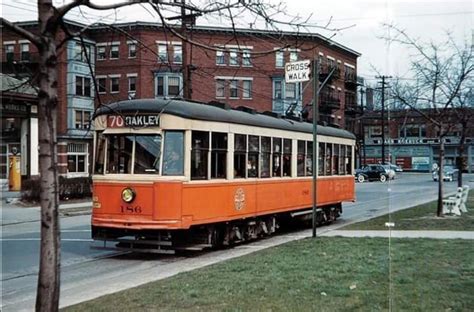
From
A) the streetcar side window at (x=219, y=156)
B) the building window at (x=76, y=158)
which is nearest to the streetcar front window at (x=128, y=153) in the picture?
the streetcar side window at (x=219, y=156)

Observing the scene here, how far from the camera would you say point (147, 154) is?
39.9ft

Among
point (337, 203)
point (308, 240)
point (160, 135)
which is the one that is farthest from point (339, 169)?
point (160, 135)

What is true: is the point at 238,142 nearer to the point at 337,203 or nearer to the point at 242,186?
the point at 242,186

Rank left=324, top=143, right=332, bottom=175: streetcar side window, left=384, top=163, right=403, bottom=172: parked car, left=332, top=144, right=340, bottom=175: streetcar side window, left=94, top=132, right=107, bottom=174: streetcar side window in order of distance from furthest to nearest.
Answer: left=332, top=144, right=340, bottom=175: streetcar side window < left=324, top=143, right=332, bottom=175: streetcar side window < left=94, top=132, right=107, bottom=174: streetcar side window < left=384, top=163, right=403, bottom=172: parked car

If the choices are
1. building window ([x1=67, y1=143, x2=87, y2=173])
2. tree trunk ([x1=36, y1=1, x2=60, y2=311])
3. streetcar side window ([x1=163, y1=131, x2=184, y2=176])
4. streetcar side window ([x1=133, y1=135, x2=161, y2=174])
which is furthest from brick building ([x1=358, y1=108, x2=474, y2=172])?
building window ([x1=67, y1=143, x2=87, y2=173])

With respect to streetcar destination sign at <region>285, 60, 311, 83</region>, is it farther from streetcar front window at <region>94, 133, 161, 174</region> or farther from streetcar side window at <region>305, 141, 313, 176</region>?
streetcar side window at <region>305, 141, 313, 176</region>

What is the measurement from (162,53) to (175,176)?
547cm

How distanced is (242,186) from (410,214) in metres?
6.87

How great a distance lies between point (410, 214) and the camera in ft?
60.3

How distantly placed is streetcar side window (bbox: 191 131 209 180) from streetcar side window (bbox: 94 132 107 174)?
1822 mm

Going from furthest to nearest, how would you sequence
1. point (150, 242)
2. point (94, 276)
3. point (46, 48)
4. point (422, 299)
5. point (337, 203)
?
point (337, 203)
point (150, 242)
point (94, 276)
point (422, 299)
point (46, 48)

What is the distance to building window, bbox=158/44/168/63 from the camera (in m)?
6.24

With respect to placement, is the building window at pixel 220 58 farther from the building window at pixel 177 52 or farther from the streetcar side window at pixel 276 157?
the streetcar side window at pixel 276 157

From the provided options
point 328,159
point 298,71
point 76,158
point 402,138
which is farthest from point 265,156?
point 76,158
